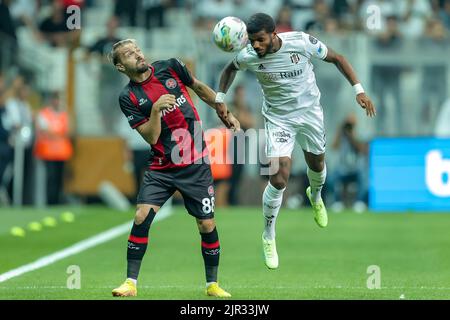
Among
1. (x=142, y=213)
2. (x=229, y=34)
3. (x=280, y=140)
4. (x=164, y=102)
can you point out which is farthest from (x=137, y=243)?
(x=280, y=140)

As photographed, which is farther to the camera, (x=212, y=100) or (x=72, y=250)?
(x=72, y=250)

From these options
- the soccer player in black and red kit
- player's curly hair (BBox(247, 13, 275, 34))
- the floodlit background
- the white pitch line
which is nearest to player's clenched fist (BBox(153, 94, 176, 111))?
the soccer player in black and red kit

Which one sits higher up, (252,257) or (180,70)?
(180,70)

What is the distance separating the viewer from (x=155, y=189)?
10.9m

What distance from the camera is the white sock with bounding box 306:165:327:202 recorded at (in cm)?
1306

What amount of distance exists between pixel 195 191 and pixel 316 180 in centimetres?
256

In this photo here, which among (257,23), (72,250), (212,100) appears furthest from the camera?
(72,250)

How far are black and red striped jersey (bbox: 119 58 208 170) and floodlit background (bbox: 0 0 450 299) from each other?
671 centimetres

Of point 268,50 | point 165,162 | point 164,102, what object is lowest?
point 165,162

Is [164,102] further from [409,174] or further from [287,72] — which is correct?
[409,174]

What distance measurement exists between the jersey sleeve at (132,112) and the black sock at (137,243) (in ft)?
2.61

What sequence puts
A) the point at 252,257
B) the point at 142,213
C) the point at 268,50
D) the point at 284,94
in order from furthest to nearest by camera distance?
the point at 252,257
the point at 284,94
the point at 268,50
the point at 142,213

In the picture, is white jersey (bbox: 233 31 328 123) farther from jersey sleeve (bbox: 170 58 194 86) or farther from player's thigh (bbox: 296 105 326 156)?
jersey sleeve (bbox: 170 58 194 86)
